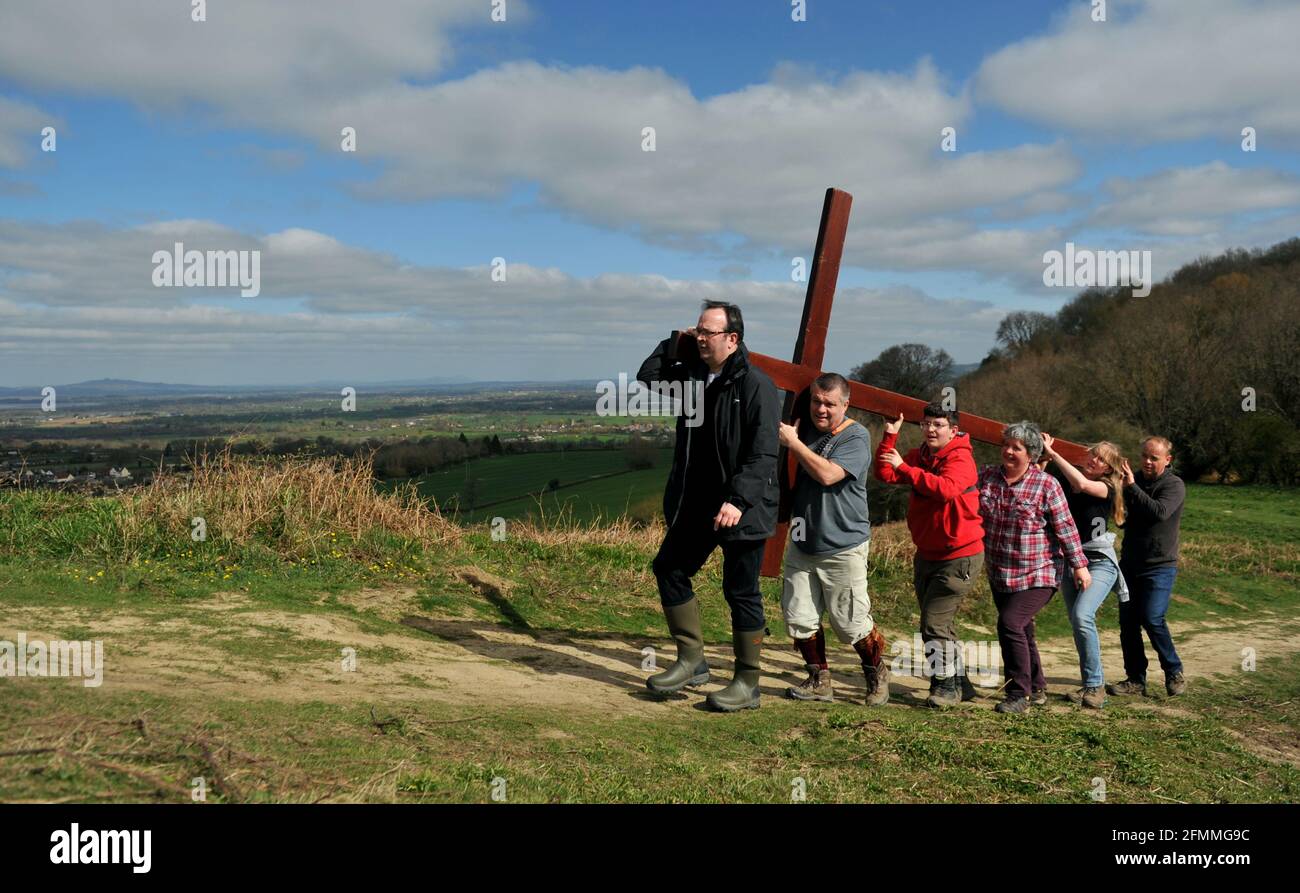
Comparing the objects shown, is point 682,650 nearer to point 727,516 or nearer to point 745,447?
point 727,516

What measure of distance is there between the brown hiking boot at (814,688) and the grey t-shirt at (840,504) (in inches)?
34.4

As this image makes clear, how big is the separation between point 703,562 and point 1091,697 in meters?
2.96

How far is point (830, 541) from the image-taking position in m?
5.79

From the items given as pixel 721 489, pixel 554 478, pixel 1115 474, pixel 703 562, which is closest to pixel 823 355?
pixel 721 489

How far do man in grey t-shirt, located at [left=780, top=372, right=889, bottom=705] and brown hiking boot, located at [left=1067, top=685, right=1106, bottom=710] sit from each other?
1.41m

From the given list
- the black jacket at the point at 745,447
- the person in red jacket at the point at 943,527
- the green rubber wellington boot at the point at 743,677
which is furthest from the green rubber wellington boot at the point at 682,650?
the person in red jacket at the point at 943,527

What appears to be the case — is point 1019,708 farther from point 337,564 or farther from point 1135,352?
point 1135,352

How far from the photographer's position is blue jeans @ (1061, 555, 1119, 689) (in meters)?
6.39

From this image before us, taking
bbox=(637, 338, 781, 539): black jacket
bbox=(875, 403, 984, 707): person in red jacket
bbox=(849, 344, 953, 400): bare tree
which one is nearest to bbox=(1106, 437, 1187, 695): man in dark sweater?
bbox=(875, 403, 984, 707): person in red jacket

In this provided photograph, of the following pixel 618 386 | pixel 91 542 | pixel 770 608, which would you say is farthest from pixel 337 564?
pixel 770 608

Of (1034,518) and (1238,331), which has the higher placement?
(1238,331)
